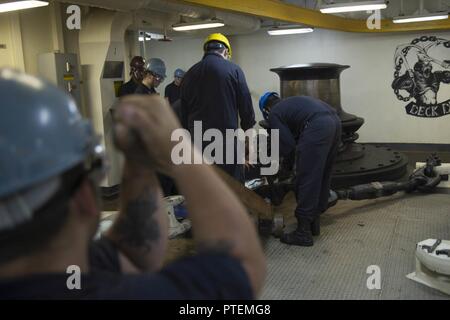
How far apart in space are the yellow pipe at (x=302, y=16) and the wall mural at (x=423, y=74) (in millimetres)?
467

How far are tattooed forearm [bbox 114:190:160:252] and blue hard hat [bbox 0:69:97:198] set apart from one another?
0.69ft

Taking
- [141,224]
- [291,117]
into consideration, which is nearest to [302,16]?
[291,117]

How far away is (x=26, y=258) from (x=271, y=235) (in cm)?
287

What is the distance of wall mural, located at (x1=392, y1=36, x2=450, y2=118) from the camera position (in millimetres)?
6559

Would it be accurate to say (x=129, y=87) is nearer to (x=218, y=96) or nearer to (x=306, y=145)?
(x=218, y=96)

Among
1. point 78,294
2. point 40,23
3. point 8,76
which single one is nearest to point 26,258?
point 78,294

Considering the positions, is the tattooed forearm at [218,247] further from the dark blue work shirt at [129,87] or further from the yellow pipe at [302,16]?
the dark blue work shirt at [129,87]

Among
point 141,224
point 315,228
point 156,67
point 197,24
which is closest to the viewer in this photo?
point 141,224

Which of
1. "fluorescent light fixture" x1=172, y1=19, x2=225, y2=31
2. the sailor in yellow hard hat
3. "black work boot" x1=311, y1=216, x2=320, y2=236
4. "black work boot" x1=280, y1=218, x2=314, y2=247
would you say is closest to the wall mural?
"fluorescent light fixture" x1=172, y1=19, x2=225, y2=31

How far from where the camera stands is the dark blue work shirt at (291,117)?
3.13m

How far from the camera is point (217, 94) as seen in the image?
2.88 m

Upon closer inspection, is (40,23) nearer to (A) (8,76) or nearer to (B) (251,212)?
(B) (251,212)

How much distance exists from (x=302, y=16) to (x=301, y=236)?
10.6 ft

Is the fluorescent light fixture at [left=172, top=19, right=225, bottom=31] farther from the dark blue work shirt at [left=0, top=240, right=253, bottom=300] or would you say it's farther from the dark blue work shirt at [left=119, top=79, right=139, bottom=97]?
the dark blue work shirt at [left=0, top=240, right=253, bottom=300]
